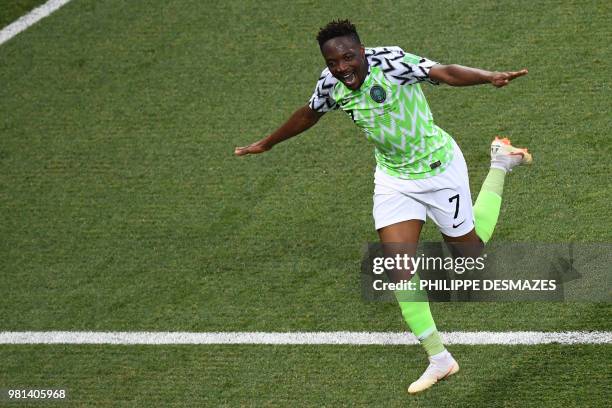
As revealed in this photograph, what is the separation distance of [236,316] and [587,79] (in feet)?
9.96

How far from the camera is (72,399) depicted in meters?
6.03

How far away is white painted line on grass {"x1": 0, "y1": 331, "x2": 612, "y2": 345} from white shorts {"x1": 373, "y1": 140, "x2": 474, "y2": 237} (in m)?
0.71

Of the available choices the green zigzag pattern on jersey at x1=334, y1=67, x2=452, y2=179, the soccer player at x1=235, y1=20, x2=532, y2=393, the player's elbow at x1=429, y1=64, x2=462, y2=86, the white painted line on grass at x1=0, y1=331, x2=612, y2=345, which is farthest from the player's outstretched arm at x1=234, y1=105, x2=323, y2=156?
the white painted line on grass at x1=0, y1=331, x2=612, y2=345

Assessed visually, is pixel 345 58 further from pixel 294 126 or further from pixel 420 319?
pixel 420 319

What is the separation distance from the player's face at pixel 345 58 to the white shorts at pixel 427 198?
2.27 feet

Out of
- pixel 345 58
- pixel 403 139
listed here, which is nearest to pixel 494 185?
pixel 403 139

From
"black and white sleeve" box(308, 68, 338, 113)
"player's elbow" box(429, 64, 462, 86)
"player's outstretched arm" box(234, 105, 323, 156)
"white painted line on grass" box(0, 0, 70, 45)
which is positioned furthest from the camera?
"white painted line on grass" box(0, 0, 70, 45)

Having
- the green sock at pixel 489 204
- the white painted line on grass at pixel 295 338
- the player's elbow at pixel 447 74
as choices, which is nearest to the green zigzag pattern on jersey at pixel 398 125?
A: the player's elbow at pixel 447 74

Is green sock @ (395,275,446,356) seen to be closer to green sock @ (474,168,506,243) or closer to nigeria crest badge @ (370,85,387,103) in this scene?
green sock @ (474,168,506,243)

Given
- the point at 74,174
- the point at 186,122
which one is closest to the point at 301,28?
the point at 186,122

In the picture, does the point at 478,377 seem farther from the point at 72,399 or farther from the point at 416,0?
the point at 416,0

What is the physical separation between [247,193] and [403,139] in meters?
1.85

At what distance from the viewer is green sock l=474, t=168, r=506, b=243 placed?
6152 millimetres

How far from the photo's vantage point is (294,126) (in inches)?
229
